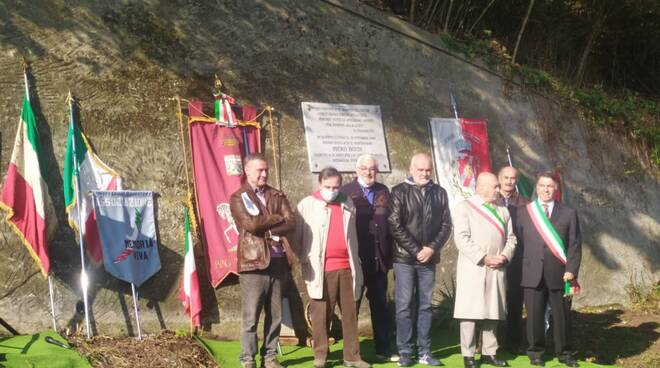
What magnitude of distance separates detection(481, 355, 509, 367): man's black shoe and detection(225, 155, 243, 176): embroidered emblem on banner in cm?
270

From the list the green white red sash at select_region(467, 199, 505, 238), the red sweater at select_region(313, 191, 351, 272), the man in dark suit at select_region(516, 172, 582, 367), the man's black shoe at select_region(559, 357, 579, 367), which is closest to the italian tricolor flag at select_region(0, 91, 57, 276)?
the red sweater at select_region(313, 191, 351, 272)

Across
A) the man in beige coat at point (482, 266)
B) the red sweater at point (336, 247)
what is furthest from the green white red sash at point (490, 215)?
the red sweater at point (336, 247)

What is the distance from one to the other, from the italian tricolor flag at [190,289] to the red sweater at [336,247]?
4.41ft

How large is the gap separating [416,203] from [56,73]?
322 centimetres

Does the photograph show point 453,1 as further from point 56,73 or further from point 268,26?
point 56,73

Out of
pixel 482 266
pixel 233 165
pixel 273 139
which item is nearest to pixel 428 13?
pixel 273 139

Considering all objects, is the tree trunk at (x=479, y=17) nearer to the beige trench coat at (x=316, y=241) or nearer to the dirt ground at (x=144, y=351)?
the beige trench coat at (x=316, y=241)

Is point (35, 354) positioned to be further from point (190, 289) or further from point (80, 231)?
point (190, 289)

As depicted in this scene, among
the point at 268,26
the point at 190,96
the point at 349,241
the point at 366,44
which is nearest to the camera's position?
the point at 349,241

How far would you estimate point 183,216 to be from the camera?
23.0 feet

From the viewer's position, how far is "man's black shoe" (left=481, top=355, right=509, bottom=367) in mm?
6333

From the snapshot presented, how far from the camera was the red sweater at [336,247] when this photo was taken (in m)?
6.09

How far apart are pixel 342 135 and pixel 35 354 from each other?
11.8ft

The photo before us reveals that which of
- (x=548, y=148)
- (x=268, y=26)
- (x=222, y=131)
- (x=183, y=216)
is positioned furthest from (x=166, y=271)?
(x=548, y=148)
